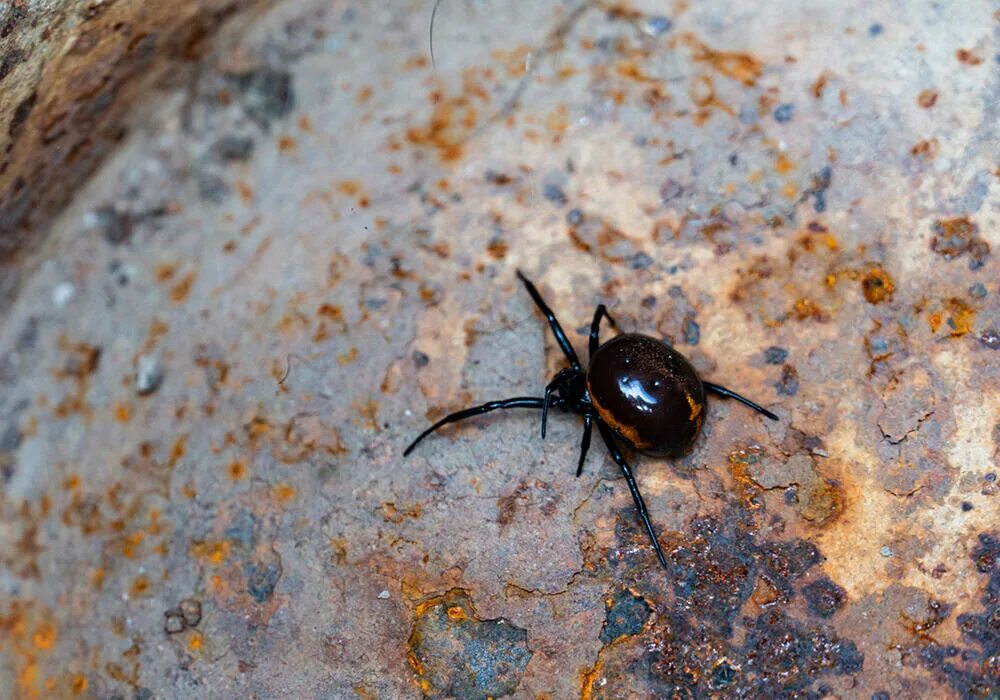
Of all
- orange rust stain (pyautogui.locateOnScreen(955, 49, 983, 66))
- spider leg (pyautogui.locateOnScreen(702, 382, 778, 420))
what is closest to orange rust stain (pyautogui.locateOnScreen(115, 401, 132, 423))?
spider leg (pyautogui.locateOnScreen(702, 382, 778, 420))

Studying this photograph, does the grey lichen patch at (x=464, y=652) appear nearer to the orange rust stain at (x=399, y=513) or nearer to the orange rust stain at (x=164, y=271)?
the orange rust stain at (x=399, y=513)

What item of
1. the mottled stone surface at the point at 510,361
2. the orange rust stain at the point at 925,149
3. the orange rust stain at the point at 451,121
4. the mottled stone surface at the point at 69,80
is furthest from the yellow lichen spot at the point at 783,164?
the mottled stone surface at the point at 69,80

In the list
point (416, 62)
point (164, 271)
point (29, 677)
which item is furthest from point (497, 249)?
point (29, 677)

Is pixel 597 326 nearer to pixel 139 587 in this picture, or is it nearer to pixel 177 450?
pixel 177 450

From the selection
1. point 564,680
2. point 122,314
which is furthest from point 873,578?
point 122,314

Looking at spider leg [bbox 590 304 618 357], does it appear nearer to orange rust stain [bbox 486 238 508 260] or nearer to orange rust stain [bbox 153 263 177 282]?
orange rust stain [bbox 486 238 508 260]
